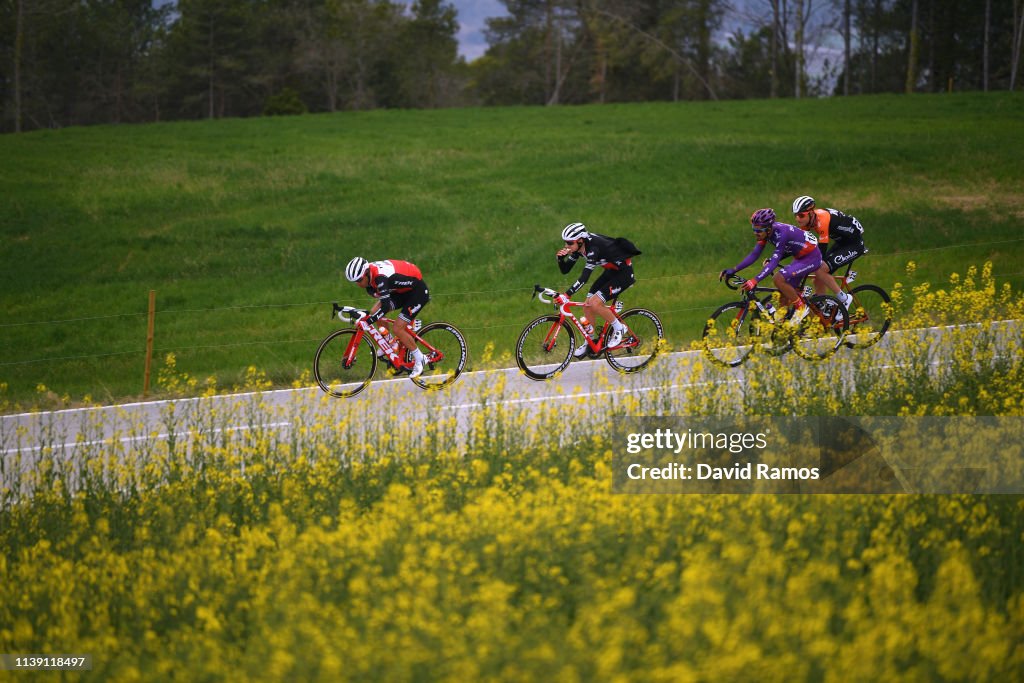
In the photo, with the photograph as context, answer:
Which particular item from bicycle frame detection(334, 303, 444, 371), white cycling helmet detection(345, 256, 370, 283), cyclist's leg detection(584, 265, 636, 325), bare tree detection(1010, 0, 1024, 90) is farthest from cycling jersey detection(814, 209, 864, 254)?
bare tree detection(1010, 0, 1024, 90)

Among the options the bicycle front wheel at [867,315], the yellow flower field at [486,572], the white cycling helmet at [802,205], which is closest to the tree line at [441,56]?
the bicycle front wheel at [867,315]

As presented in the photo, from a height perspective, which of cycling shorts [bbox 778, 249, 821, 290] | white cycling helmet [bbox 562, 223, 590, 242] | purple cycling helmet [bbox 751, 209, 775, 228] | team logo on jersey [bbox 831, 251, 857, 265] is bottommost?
cycling shorts [bbox 778, 249, 821, 290]

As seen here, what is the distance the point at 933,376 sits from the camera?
1041 cm

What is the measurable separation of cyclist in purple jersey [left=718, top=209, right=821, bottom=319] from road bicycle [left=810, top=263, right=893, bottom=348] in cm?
52

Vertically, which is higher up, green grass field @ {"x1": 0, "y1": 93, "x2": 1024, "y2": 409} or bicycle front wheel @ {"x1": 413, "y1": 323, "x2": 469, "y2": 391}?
green grass field @ {"x1": 0, "y1": 93, "x2": 1024, "y2": 409}

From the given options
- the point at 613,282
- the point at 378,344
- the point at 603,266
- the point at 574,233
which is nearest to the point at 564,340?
the point at 613,282

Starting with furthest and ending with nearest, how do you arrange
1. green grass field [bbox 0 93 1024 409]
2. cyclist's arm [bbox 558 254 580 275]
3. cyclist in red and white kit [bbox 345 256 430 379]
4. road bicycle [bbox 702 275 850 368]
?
green grass field [bbox 0 93 1024 409] < cyclist's arm [bbox 558 254 580 275] < cyclist in red and white kit [bbox 345 256 430 379] < road bicycle [bbox 702 275 850 368]

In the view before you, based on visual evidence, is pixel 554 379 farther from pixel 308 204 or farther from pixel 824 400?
pixel 308 204

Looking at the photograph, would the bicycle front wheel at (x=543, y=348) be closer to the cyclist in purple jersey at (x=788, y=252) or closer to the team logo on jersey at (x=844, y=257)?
the cyclist in purple jersey at (x=788, y=252)

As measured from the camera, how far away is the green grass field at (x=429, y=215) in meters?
18.9

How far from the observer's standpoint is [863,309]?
1359cm

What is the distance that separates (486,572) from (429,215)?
70.9 feet

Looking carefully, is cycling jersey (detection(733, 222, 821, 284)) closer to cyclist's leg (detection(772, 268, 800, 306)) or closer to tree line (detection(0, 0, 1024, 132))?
cyclist's leg (detection(772, 268, 800, 306))

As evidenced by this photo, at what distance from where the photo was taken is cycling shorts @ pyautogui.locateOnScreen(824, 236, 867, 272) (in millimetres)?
13734
